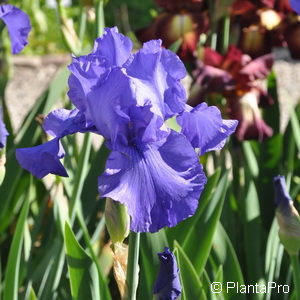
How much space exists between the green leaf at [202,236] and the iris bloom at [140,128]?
396mm

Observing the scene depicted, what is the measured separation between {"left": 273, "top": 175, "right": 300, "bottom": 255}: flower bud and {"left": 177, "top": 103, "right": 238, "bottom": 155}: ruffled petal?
0.22 m

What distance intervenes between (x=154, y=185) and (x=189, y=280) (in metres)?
0.38

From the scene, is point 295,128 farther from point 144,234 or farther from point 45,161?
point 45,161

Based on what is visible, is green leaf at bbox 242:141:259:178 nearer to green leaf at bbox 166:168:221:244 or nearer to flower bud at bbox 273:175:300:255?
green leaf at bbox 166:168:221:244

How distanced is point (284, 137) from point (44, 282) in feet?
2.77

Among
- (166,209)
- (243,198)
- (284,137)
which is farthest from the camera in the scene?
(284,137)

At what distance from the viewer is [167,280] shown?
→ 2.68 feet

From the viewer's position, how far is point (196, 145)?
835mm

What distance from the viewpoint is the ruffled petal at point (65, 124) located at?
0.80 meters

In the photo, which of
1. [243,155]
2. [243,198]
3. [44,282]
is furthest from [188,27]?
[44,282]

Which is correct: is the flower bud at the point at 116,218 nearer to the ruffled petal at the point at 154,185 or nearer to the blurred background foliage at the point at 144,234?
the ruffled petal at the point at 154,185

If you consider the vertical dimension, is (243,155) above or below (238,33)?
below

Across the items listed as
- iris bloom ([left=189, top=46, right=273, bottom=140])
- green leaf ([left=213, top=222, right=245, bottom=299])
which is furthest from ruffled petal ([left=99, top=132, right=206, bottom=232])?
iris bloom ([left=189, top=46, right=273, bottom=140])

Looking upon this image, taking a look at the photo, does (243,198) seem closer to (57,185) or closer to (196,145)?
(57,185)
